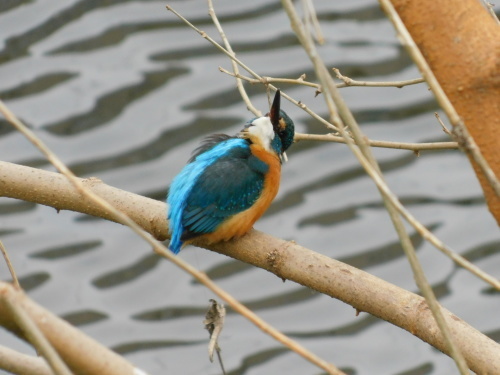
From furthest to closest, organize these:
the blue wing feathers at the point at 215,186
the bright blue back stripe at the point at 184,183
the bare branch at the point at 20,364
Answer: the blue wing feathers at the point at 215,186 → the bright blue back stripe at the point at 184,183 → the bare branch at the point at 20,364

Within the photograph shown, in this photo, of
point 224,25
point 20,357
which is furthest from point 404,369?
point 20,357

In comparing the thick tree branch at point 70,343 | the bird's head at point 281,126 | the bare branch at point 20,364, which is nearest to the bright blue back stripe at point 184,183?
the bird's head at point 281,126

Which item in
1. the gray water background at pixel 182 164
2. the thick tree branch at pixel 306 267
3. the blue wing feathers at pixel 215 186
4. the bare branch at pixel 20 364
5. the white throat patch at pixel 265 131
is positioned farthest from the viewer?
the gray water background at pixel 182 164

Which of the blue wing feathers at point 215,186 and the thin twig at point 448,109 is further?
the blue wing feathers at point 215,186

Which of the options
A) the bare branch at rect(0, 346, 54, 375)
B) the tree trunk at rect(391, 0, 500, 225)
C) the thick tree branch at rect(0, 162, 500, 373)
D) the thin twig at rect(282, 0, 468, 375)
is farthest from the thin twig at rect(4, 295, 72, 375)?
the thick tree branch at rect(0, 162, 500, 373)

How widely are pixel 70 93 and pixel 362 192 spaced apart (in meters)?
1.53

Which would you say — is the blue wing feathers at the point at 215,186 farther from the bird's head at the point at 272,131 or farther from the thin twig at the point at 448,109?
the thin twig at the point at 448,109

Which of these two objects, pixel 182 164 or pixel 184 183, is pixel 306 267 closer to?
pixel 184 183

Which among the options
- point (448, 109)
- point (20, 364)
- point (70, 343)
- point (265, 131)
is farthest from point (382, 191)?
point (265, 131)

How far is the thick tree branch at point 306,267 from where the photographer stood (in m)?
1.86

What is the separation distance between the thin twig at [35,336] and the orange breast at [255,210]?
1643 millimetres

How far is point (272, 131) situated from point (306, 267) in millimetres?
935

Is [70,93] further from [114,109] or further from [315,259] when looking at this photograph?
[315,259]

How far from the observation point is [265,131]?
307 centimetres
